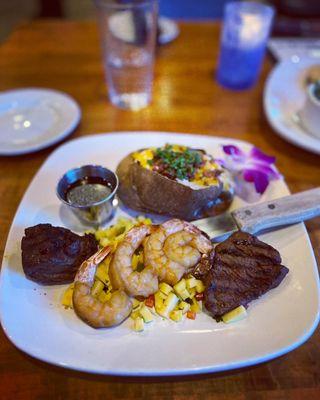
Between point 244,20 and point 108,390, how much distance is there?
8.91 ft

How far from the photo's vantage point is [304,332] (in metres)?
1.46

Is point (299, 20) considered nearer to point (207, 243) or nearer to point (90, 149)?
point (90, 149)

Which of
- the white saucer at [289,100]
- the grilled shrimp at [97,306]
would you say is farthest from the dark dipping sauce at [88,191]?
the white saucer at [289,100]

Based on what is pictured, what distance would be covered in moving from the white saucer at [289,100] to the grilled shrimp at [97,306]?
1.67m

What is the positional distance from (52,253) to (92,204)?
13.1 inches

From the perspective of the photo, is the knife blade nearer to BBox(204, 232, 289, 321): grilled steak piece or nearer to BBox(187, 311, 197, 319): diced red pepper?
BBox(204, 232, 289, 321): grilled steak piece

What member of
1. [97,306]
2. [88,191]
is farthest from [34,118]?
[97,306]

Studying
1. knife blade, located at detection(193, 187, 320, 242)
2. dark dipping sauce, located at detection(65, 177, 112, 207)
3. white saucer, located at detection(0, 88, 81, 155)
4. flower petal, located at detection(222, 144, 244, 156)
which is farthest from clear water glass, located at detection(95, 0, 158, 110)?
knife blade, located at detection(193, 187, 320, 242)

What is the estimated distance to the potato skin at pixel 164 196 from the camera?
1.94 m

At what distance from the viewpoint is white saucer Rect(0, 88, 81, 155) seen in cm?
247

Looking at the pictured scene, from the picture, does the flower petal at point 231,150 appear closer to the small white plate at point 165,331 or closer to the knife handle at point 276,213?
the knife handle at point 276,213

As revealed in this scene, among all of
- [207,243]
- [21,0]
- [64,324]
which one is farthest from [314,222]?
[21,0]

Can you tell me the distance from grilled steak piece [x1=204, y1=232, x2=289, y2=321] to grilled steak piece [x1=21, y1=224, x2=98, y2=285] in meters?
0.62

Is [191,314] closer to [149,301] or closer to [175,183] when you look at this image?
[149,301]
